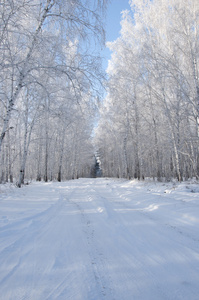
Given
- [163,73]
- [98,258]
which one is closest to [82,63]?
[98,258]

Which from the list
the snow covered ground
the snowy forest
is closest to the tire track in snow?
the snow covered ground

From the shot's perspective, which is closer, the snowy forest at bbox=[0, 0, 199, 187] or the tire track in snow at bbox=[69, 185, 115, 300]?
the tire track in snow at bbox=[69, 185, 115, 300]

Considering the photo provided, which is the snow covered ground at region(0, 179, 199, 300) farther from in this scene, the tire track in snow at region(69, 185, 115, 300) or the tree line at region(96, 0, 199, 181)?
the tree line at region(96, 0, 199, 181)

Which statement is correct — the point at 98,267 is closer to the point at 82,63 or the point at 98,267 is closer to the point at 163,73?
the point at 82,63

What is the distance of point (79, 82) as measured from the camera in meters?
4.31

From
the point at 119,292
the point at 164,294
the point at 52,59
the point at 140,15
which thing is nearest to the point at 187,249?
the point at 164,294

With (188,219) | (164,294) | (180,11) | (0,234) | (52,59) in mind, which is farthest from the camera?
(180,11)

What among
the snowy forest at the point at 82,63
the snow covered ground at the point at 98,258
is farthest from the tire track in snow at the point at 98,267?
the snowy forest at the point at 82,63

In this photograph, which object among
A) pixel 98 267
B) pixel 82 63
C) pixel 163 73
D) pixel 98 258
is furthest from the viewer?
pixel 163 73

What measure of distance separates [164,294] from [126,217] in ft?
7.78

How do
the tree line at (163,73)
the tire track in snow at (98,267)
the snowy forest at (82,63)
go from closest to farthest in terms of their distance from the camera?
1. the tire track in snow at (98,267)
2. the snowy forest at (82,63)
3. the tree line at (163,73)

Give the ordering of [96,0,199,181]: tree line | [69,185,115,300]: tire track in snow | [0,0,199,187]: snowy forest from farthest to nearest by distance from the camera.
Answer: [96,0,199,181]: tree line, [0,0,199,187]: snowy forest, [69,185,115,300]: tire track in snow

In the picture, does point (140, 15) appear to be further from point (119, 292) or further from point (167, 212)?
point (119, 292)

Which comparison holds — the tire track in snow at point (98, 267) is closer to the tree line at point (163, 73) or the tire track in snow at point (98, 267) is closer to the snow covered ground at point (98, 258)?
the snow covered ground at point (98, 258)
